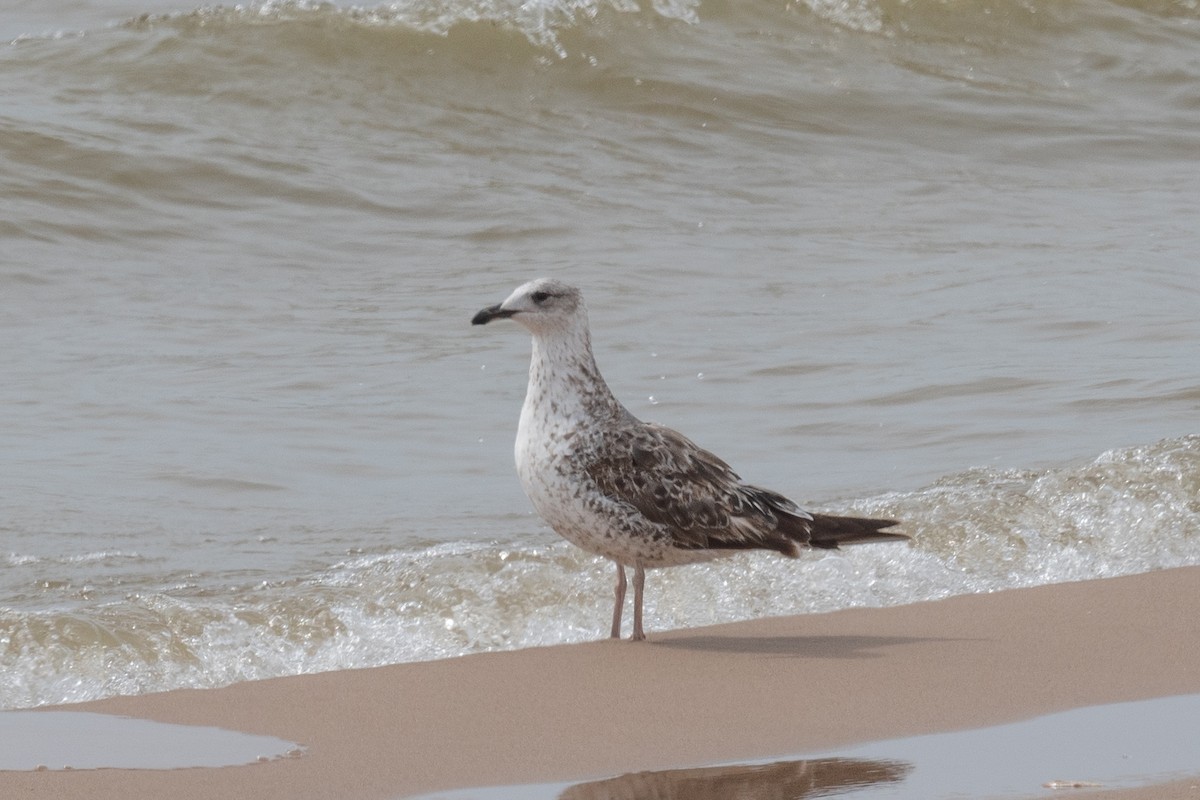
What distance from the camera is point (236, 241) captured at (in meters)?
11.6

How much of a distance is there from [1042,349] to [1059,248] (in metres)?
2.50

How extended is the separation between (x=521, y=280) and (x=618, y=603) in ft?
17.5

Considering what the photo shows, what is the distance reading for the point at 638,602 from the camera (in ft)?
18.5

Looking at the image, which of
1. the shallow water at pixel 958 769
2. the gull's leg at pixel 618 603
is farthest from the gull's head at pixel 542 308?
the shallow water at pixel 958 769

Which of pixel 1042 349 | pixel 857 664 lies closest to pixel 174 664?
pixel 857 664

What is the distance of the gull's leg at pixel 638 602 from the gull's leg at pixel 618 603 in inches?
0.6

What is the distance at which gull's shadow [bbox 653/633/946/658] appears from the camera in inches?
211

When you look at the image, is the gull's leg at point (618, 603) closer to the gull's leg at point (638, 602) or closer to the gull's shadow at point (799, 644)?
the gull's leg at point (638, 602)

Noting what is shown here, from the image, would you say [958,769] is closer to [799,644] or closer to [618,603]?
[799,644]

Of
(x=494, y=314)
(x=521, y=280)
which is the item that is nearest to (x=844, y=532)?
(x=494, y=314)

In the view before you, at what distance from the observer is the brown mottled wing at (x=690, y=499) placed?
5.46 meters

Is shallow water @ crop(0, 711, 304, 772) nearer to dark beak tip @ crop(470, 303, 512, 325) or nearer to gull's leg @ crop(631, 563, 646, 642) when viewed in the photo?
gull's leg @ crop(631, 563, 646, 642)

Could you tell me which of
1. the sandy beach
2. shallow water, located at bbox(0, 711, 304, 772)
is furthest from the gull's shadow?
shallow water, located at bbox(0, 711, 304, 772)

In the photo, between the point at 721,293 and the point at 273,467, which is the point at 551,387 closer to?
the point at 273,467
